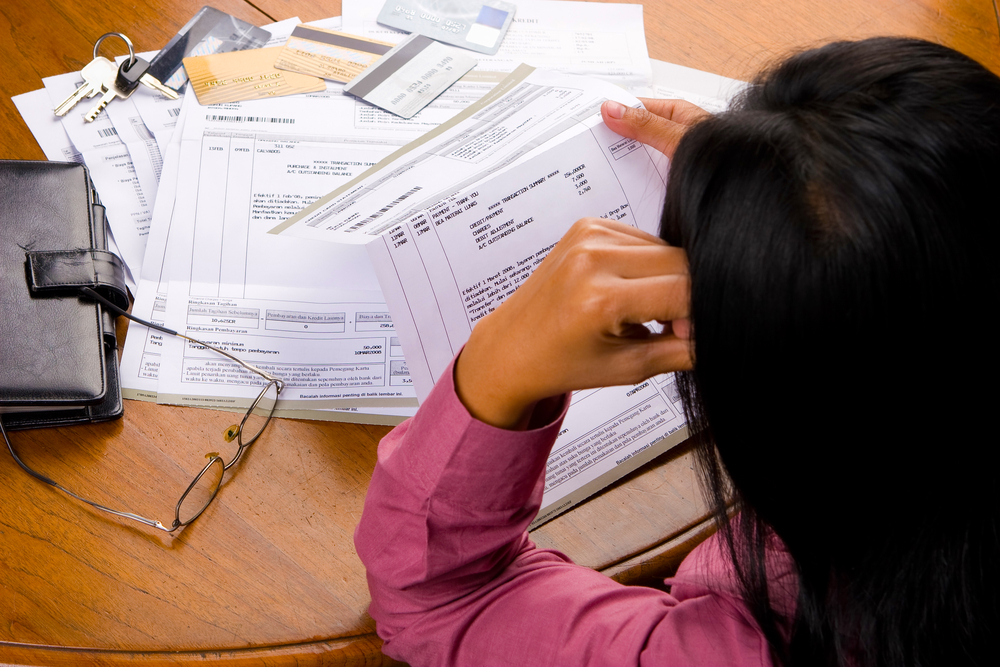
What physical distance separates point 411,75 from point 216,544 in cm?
59

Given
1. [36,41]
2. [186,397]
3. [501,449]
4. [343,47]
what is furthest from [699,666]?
[36,41]

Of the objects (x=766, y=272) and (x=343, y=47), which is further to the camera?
(x=343, y=47)

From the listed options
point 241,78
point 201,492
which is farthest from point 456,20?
point 201,492

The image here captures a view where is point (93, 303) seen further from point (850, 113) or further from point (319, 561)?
point (850, 113)

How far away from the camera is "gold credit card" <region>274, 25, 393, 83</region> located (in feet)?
2.77

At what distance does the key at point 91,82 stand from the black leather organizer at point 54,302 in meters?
0.14

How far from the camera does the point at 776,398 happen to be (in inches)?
13.7

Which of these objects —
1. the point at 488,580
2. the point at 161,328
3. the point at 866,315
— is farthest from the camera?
the point at 161,328

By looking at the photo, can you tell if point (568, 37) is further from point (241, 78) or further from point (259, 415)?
point (259, 415)

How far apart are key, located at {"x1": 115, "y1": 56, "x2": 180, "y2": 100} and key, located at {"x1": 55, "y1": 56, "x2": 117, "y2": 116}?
2 centimetres

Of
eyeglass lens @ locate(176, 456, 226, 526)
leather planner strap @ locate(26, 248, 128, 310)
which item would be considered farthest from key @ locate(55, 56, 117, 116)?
eyeglass lens @ locate(176, 456, 226, 526)

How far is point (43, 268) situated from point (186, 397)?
0.18 metres

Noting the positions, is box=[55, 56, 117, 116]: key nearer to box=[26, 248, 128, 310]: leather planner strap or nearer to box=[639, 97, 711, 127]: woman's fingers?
box=[26, 248, 128, 310]: leather planner strap

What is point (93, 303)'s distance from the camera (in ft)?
2.12
